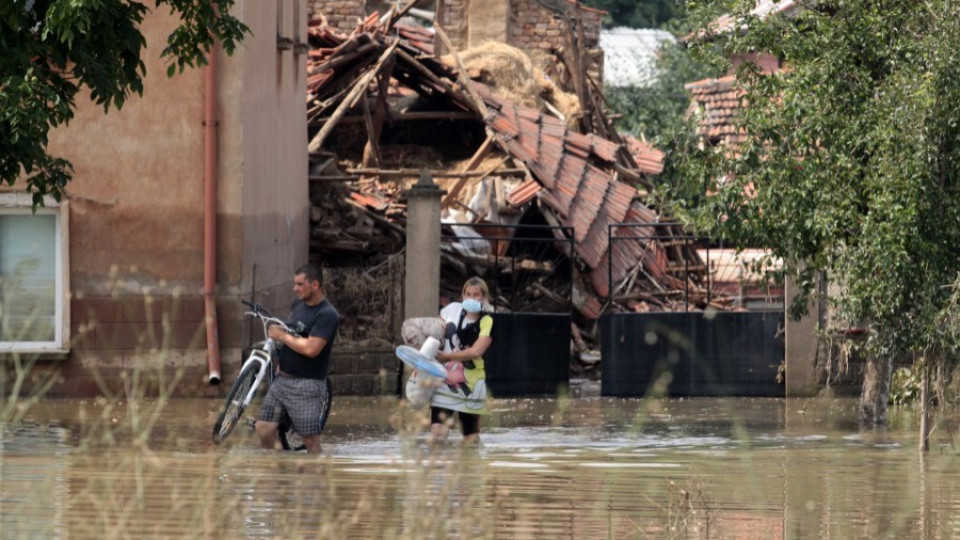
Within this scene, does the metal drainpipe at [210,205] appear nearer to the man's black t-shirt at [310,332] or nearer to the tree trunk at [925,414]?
the man's black t-shirt at [310,332]

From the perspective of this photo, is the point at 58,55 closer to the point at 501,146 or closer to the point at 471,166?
the point at 501,146

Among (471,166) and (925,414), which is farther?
(471,166)

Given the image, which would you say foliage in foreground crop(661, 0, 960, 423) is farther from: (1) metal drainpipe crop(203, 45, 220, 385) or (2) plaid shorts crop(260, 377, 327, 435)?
(1) metal drainpipe crop(203, 45, 220, 385)

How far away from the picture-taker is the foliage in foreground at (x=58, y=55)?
13398 millimetres

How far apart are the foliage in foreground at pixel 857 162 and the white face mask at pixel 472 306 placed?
353cm

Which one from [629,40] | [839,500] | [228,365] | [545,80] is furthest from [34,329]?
[629,40]

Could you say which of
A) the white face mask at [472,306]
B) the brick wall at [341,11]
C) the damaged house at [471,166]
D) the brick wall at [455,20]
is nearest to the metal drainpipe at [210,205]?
the damaged house at [471,166]

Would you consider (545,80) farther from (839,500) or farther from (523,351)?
(839,500)

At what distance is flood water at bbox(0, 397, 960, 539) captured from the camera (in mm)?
9484

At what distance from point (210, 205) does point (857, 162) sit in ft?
25.0

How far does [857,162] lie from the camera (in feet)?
53.3

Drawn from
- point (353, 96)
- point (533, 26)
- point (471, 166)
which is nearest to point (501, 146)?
point (471, 166)

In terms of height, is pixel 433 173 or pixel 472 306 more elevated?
pixel 433 173

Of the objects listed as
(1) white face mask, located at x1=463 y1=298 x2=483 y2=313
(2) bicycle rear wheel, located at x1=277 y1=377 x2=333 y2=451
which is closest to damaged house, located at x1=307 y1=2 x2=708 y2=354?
(1) white face mask, located at x1=463 y1=298 x2=483 y2=313
